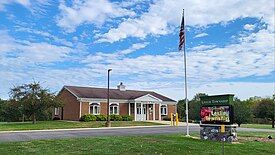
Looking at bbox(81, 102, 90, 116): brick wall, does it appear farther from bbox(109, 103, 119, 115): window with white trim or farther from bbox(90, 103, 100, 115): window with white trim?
bbox(109, 103, 119, 115): window with white trim

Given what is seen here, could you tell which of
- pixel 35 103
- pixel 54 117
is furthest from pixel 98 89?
pixel 35 103

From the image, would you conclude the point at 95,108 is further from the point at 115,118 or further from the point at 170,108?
the point at 170,108

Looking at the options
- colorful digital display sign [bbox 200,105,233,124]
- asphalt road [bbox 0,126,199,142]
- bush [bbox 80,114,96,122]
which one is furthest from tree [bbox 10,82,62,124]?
colorful digital display sign [bbox 200,105,233,124]

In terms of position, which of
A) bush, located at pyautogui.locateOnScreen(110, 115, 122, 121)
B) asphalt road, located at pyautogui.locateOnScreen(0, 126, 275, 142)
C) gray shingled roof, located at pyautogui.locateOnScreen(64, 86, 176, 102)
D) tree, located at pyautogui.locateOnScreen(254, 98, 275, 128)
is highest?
gray shingled roof, located at pyautogui.locateOnScreen(64, 86, 176, 102)

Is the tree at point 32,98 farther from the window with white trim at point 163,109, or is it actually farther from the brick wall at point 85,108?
the window with white trim at point 163,109

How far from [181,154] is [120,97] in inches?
1396

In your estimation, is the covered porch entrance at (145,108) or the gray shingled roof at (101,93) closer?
the gray shingled roof at (101,93)

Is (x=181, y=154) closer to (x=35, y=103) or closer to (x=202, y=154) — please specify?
(x=202, y=154)

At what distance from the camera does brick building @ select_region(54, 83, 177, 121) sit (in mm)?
43750

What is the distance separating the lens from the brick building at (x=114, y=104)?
144 ft

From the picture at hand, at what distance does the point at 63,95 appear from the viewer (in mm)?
47312

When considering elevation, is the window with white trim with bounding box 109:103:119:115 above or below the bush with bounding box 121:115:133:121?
above

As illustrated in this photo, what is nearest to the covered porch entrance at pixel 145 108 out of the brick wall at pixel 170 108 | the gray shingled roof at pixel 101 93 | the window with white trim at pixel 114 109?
the gray shingled roof at pixel 101 93

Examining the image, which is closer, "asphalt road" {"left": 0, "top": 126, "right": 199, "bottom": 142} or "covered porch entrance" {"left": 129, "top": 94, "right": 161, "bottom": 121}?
"asphalt road" {"left": 0, "top": 126, "right": 199, "bottom": 142}
